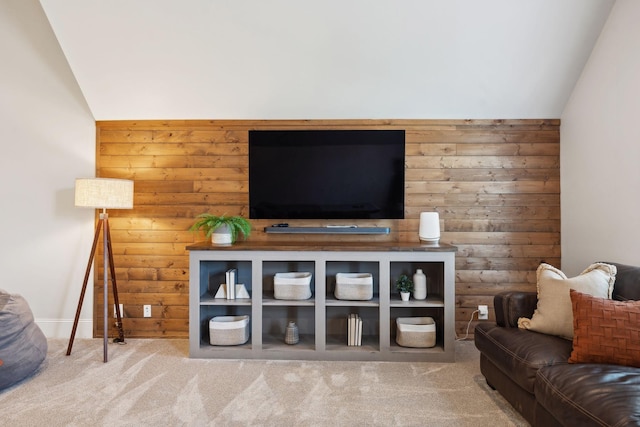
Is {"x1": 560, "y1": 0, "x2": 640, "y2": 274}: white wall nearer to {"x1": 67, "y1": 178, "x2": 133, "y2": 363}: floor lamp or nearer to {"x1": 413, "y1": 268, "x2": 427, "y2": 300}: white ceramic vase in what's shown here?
{"x1": 413, "y1": 268, "x2": 427, "y2": 300}: white ceramic vase

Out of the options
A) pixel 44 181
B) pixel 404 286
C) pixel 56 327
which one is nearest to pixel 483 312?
pixel 404 286

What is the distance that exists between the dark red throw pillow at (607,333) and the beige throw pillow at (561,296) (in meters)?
0.23

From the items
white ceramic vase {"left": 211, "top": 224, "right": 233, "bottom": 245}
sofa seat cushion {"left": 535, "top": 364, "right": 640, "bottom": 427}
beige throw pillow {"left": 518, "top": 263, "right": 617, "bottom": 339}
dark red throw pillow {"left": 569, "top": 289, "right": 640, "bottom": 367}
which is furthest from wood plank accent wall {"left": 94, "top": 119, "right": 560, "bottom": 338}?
sofa seat cushion {"left": 535, "top": 364, "right": 640, "bottom": 427}

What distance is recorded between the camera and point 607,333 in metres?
1.90

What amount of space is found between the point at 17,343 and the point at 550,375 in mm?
3194

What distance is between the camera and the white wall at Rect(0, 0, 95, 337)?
3490 mm

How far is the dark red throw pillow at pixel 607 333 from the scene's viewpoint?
1.86 m

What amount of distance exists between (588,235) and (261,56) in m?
2.97

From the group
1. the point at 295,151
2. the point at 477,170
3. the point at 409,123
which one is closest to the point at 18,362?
the point at 295,151

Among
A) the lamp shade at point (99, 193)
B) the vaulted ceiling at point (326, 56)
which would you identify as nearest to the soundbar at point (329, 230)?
the vaulted ceiling at point (326, 56)

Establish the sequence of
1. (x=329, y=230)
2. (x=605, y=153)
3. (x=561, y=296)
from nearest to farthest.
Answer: (x=561, y=296) → (x=605, y=153) → (x=329, y=230)

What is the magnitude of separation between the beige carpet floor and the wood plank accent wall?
629 millimetres

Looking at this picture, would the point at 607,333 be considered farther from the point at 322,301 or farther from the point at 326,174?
the point at 326,174

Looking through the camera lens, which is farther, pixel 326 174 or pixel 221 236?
pixel 326 174
